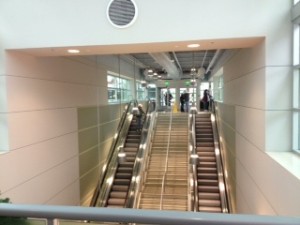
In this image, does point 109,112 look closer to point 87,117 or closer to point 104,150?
point 104,150

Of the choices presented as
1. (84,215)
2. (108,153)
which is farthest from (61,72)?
(84,215)

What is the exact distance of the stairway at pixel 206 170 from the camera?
9938mm

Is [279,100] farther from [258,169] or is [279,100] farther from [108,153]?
[108,153]

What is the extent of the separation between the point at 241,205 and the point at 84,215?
710cm

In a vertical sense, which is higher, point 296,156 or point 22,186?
point 296,156

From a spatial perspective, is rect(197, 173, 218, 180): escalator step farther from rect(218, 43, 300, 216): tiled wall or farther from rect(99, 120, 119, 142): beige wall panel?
rect(99, 120, 119, 142): beige wall panel

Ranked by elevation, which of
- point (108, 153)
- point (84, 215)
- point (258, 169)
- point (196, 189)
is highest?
point (84, 215)

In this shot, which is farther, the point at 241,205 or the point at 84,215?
the point at 241,205

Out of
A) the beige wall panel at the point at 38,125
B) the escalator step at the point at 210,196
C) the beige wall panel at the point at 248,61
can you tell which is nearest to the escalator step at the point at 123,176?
the escalator step at the point at 210,196

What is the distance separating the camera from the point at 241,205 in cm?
757

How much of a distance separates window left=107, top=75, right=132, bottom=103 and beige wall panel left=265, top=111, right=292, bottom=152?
8.65m

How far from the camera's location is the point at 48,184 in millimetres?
7383

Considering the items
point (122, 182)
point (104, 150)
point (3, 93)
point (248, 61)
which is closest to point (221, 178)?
point (122, 182)

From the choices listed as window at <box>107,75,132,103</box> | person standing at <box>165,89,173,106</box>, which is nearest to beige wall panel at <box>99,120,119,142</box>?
window at <box>107,75,132,103</box>
